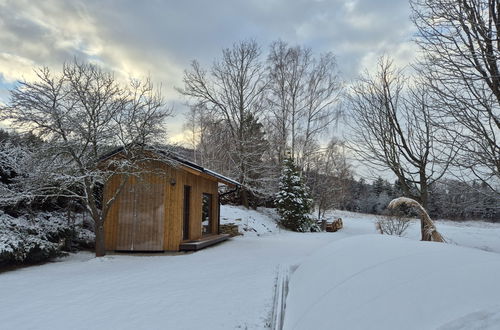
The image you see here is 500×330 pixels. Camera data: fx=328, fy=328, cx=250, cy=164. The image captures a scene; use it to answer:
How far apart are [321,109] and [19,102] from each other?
16760mm

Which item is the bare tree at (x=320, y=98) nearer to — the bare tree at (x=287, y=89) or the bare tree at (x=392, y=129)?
the bare tree at (x=287, y=89)

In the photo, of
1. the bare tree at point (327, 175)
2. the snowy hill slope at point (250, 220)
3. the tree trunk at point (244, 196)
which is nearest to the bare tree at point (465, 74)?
the snowy hill slope at point (250, 220)

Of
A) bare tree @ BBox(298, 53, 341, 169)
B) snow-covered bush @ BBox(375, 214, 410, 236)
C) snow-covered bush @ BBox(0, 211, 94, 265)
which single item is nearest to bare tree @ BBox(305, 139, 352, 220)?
bare tree @ BBox(298, 53, 341, 169)

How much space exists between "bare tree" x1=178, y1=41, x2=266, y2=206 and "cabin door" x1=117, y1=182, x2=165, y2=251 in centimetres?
1062

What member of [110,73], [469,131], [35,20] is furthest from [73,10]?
[469,131]

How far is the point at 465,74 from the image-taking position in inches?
189

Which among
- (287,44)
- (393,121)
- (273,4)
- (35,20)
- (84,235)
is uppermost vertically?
(287,44)

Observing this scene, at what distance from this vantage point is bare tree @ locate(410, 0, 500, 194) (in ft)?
15.7

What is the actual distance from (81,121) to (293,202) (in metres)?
12.1

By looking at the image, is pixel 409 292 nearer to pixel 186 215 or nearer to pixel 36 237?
pixel 36 237

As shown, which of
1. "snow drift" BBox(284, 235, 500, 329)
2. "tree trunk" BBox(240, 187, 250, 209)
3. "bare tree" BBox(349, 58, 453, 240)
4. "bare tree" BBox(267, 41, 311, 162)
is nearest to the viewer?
"snow drift" BBox(284, 235, 500, 329)

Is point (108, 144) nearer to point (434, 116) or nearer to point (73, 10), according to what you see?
point (73, 10)

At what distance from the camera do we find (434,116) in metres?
5.64

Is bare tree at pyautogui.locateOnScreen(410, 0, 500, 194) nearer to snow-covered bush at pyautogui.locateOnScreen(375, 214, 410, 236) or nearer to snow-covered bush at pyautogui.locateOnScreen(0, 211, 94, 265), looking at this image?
snow-covered bush at pyautogui.locateOnScreen(375, 214, 410, 236)
